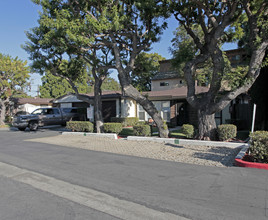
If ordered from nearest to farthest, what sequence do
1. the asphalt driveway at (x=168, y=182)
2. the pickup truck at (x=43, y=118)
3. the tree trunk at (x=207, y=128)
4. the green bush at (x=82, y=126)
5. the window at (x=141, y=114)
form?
1. the asphalt driveway at (x=168, y=182)
2. the tree trunk at (x=207, y=128)
3. the green bush at (x=82, y=126)
4. the pickup truck at (x=43, y=118)
5. the window at (x=141, y=114)

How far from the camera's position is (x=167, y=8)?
11250 millimetres

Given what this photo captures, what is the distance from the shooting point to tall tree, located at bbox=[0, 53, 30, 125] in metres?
24.3

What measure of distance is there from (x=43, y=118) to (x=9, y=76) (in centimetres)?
1012

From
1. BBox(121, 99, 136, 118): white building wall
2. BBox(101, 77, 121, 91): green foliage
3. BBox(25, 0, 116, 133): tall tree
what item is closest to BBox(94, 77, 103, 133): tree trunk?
BBox(25, 0, 116, 133): tall tree

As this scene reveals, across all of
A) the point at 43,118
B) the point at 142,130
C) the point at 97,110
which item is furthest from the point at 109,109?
the point at 142,130

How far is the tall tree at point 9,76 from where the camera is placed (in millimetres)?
24347

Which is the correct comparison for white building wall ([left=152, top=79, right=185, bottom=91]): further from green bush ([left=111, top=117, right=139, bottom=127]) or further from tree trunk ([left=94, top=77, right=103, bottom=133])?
tree trunk ([left=94, top=77, right=103, bottom=133])

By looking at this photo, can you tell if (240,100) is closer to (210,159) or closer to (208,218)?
(210,159)

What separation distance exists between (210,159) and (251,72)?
4.59m

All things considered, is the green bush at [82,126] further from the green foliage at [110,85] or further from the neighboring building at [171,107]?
the green foliage at [110,85]

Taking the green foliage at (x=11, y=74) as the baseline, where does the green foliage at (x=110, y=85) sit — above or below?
above

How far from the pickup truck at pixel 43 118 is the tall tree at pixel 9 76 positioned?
26.0 ft

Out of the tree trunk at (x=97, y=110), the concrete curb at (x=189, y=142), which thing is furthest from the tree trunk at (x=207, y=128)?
the tree trunk at (x=97, y=110)

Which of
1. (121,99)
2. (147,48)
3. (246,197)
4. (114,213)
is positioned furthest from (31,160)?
(121,99)
